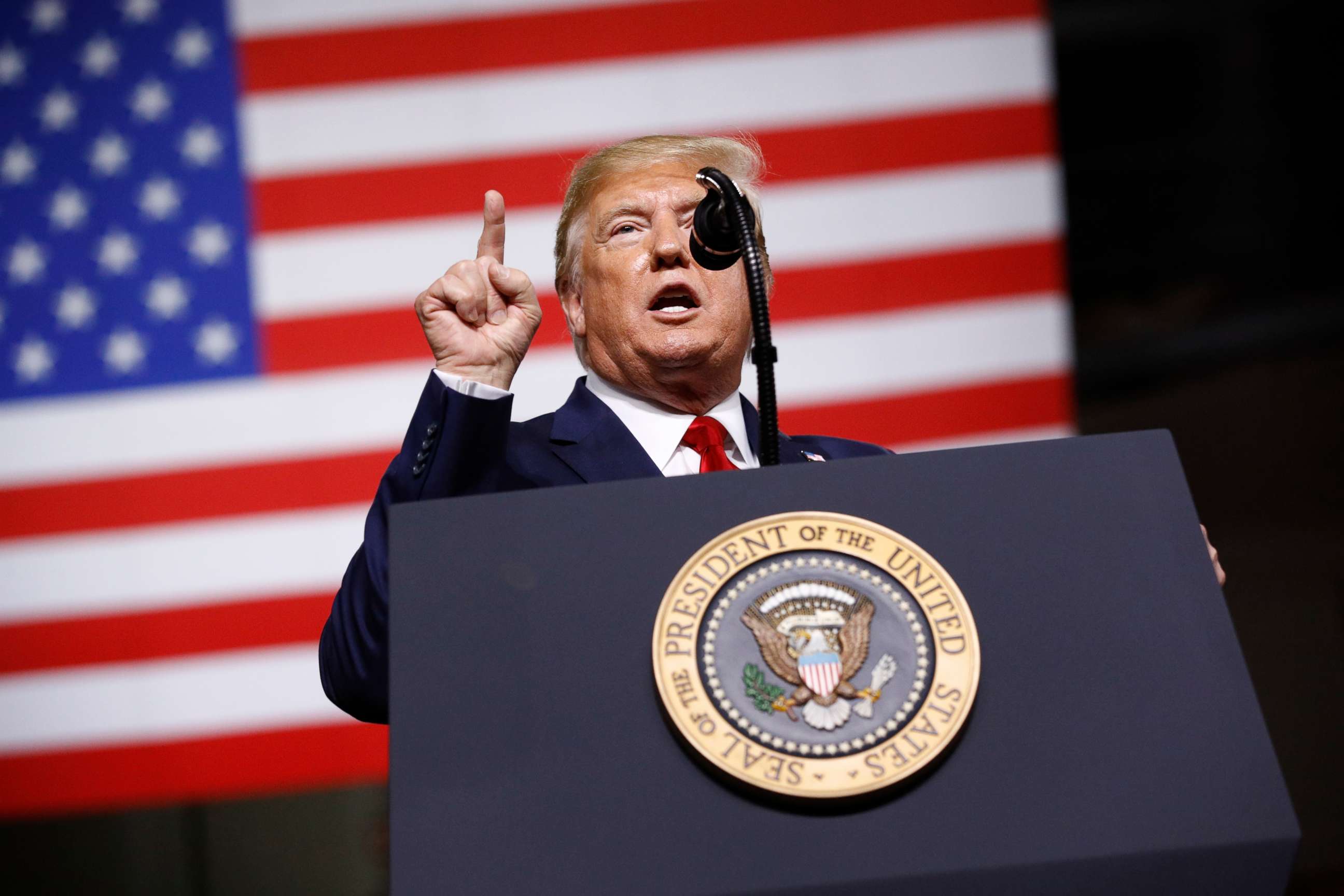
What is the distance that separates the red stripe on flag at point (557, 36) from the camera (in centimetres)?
293

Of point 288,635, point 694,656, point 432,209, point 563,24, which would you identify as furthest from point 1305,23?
point 694,656

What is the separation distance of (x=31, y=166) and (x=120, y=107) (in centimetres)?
24

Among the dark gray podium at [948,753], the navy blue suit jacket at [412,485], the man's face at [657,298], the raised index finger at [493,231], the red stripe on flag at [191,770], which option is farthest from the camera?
the red stripe on flag at [191,770]

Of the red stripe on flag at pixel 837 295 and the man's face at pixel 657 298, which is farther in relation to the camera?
the red stripe on flag at pixel 837 295

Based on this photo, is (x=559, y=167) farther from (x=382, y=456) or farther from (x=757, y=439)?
(x=757, y=439)

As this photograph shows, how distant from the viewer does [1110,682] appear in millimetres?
792

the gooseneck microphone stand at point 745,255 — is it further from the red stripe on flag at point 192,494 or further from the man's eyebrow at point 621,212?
the red stripe on flag at point 192,494

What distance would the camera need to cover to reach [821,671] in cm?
77

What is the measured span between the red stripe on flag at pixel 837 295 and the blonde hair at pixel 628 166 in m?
1.13

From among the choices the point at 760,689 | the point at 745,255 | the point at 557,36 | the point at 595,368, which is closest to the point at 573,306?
the point at 595,368

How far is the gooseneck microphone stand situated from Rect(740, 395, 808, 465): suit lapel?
31 centimetres

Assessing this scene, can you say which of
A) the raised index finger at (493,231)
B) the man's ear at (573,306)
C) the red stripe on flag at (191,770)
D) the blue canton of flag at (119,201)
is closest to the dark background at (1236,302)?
the red stripe on flag at (191,770)

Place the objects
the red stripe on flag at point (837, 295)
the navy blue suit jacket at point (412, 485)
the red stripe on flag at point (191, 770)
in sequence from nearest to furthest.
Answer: the navy blue suit jacket at point (412, 485) → the red stripe on flag at point (191, 770) → the red stripe on flag at point (837, 295)

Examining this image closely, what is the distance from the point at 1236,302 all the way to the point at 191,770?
257 centimetres
